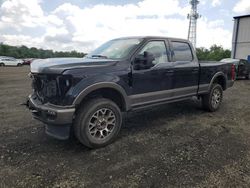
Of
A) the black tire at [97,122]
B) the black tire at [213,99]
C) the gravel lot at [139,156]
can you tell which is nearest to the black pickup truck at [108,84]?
the black tire at [97,122]

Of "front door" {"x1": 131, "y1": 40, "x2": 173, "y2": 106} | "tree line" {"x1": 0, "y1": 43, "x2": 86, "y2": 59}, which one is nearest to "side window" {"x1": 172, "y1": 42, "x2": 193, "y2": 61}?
"front door" {"x1": 131, "y1": 40, "x2": 173, "y2": 106}

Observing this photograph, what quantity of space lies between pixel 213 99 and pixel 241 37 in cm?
2682

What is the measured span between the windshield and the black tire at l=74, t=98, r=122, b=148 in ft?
3.41

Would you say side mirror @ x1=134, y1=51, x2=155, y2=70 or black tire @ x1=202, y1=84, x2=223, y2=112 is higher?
side mirror @ x1=134, y1=51, x2=155, y2=70

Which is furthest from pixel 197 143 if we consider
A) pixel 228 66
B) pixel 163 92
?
pixel 228 66

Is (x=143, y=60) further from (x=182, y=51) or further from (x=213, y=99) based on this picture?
(x=213, y=99)

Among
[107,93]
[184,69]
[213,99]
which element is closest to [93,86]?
[107,93]

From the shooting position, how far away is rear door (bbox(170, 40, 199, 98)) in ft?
17.7

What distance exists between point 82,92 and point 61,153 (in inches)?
41.2

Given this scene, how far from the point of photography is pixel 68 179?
10.2 feet

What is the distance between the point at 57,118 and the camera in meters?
3.60

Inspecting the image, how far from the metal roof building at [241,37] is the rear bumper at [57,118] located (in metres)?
29.9

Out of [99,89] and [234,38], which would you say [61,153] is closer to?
[99,89]

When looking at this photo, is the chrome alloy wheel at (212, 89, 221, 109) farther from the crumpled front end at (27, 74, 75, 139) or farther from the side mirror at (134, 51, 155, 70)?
the crumpled front end at (27, 74, 75, 139)
